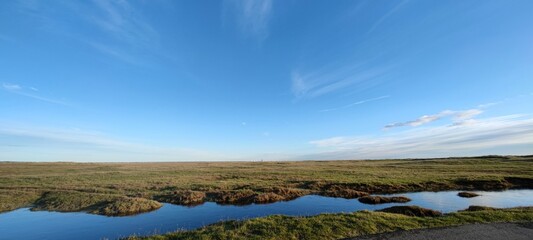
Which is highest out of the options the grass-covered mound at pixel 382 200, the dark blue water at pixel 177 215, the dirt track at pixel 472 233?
the dirt track at pixel 472 233

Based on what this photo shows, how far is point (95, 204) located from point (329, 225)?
3008 cm

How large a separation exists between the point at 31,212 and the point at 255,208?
25146 millimetres

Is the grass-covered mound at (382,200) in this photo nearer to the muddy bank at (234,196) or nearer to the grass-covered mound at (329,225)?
the muddy bank at (234,196)

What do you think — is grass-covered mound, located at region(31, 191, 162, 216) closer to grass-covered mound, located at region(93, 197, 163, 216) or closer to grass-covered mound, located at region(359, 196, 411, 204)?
grass-covered mound, located at region(93, 197, 163, 216)

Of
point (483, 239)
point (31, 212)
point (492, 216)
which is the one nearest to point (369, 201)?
point (492, 216)

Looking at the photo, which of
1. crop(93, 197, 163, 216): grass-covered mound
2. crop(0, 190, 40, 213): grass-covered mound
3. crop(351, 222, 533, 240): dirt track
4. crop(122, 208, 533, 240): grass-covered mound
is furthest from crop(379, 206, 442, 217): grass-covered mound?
crop(0, 190, 40, 213): grass-covered mound

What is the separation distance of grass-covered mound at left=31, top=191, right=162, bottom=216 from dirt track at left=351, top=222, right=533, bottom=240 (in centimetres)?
2685

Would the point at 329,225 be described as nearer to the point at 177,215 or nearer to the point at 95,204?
the point at 177,215

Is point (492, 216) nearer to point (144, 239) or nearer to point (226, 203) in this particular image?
point (144, 239)

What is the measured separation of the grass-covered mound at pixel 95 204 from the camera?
3439cm

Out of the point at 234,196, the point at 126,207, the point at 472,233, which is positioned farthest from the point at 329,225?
the point at 126,207

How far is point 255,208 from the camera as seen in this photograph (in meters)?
36.0

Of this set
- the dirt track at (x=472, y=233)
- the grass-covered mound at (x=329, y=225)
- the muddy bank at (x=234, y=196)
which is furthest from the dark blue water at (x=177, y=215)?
the dirt track at (x=472, y=233)

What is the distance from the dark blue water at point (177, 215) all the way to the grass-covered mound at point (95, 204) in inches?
56.5
